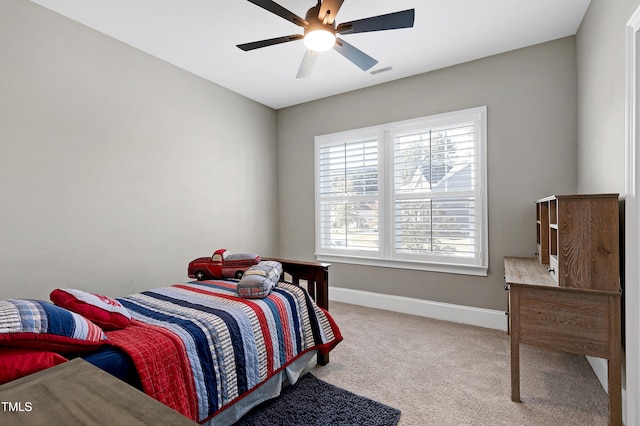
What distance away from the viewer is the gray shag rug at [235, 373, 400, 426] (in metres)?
1.78

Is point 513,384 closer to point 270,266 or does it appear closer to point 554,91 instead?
point 270,266

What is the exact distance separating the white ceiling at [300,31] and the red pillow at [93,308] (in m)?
2.11

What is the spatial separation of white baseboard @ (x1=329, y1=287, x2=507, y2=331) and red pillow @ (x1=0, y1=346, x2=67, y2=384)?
10.4 ft

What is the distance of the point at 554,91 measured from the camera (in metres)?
2.88

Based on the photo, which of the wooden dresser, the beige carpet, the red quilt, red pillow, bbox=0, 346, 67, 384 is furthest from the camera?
the beige carpet

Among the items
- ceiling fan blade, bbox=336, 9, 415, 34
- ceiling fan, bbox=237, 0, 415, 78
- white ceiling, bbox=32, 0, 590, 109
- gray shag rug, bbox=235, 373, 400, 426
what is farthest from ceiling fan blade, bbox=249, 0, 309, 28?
gray shag rug, bbox=235, 373, 400, 426

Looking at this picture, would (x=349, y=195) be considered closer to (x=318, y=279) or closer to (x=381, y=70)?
(x=381, y=70)

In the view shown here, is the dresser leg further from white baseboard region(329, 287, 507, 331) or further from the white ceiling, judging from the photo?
the white ceiling

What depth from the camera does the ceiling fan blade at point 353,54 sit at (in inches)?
88.9

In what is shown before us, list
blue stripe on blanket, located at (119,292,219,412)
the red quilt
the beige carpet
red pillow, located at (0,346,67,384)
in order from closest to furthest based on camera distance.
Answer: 1. red pillow, located at (0,346,67,384)
2. the red quilt
3. blue stripe on blanket, located at (119,292,219,412)
4. the beige carpet

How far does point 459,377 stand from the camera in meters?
2.26

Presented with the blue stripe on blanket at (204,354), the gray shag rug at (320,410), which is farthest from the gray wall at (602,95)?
the blue stripe on blanket at (204,354)

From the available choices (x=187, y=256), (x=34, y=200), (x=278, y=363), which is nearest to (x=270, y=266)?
(x=278, y=363)

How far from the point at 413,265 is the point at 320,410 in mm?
2120
